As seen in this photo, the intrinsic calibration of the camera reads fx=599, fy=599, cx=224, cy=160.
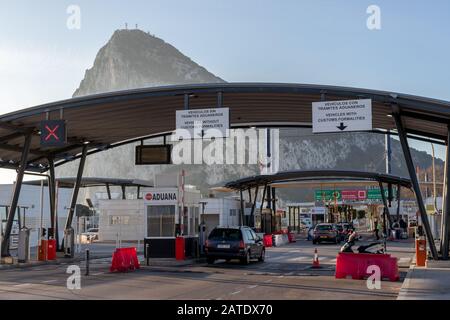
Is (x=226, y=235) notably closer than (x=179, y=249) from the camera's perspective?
Yes

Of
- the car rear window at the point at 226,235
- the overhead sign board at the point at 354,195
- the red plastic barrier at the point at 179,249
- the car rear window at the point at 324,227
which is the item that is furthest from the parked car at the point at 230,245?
the overhead sign board at the point at 354,195

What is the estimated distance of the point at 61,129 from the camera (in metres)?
23.4

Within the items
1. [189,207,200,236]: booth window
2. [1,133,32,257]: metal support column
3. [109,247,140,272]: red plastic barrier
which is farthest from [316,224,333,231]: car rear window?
[109,247,140,272]: red plastic barrier

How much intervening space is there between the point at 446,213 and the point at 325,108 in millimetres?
6281

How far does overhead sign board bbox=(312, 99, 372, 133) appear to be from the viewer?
20.6 meters

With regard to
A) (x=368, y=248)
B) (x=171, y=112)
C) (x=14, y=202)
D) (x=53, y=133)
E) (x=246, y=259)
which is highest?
(x=171, y=112)

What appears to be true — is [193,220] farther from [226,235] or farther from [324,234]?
[324,234]

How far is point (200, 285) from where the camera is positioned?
1664 centimetres

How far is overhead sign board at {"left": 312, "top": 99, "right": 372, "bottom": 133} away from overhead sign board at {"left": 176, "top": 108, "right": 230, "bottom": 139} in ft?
10.8

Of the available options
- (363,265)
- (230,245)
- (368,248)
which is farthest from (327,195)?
(363,265)

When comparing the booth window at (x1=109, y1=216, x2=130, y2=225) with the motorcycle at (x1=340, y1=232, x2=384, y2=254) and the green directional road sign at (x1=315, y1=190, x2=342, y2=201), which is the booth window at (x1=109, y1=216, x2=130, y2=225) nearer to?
the green directional road sign at (x1=315, y1=190, x2=342, y2=201)

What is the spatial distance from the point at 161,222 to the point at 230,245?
4545 mm
